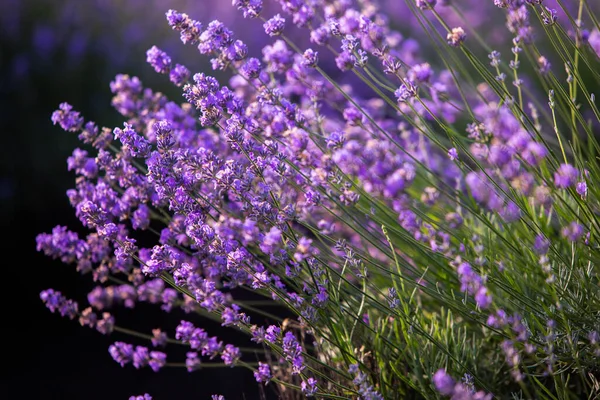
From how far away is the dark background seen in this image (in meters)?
2.88

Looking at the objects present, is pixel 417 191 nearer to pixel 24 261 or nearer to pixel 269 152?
pixel 269 152

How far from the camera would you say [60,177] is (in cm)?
438

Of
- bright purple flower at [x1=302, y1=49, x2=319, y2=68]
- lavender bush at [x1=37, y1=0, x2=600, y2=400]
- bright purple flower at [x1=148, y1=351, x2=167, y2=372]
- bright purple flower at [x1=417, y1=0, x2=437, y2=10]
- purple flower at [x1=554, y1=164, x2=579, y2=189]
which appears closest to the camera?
purple flower at [x1=554, y1=164, x2=579, y2=189]

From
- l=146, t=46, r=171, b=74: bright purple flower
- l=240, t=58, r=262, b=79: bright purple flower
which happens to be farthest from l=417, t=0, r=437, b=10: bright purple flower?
l=146, t=46, r=171, b=74: bright purple flower

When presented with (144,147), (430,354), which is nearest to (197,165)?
(144,147)

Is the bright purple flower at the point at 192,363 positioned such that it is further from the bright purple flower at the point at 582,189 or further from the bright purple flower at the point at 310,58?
the bright purple flower at the point at 582,189

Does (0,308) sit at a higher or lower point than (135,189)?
higher

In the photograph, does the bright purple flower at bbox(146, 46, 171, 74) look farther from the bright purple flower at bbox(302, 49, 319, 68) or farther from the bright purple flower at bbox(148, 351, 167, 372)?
the bright purple flower at bbox(148, 351, 167, 372)

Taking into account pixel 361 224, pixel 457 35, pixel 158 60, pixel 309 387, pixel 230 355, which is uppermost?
pixel 158 60

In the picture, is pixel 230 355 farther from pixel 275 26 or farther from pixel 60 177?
pixel 60 177

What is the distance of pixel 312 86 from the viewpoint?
2236 mm

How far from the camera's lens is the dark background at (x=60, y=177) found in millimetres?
2883

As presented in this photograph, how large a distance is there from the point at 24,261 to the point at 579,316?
10.1ft

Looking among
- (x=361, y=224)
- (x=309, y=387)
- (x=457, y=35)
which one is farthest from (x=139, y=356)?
(x=457, y=35)
